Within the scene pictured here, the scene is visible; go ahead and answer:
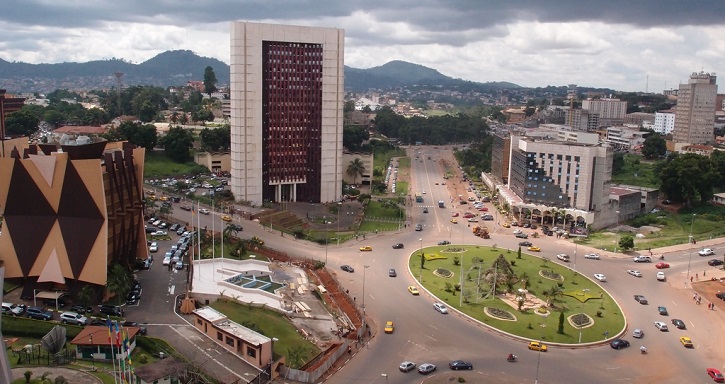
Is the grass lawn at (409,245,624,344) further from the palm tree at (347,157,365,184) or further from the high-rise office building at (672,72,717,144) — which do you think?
the high-rise office building at (672,72,717,144)

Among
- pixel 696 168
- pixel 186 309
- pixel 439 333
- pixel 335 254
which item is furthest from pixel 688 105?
pixel 186 309

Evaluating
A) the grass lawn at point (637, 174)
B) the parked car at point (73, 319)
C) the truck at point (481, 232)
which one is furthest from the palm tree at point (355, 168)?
the parked car at point (73, 319)

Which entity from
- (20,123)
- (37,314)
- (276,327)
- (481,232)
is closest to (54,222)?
(37,314)

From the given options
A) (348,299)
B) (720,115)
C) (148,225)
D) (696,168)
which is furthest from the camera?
(720,115)

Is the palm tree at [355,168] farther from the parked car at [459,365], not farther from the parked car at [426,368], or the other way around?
the parked car at [426,368]

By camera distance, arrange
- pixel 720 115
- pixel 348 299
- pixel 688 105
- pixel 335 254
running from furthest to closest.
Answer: pixel 720 115
pixel 688 105
pixel 335 254
pixel 348 299

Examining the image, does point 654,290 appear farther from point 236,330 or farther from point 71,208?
point 71,208
